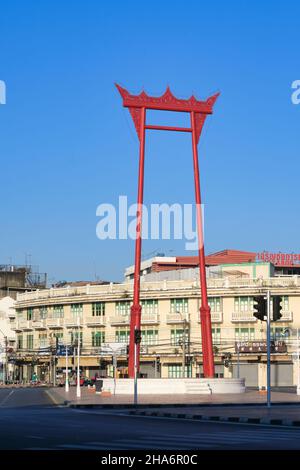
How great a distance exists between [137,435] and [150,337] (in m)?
79.5

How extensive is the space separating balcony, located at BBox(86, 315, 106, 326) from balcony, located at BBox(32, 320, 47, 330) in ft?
26.1

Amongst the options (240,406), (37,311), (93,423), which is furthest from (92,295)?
(93,423)

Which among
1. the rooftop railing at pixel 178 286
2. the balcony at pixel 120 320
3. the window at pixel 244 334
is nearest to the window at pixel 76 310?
the rooftop railing at pixel 178 286

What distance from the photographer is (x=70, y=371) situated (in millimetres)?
106938

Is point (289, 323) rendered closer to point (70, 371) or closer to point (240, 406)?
point (70, 371)

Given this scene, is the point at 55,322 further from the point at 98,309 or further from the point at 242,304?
the point at 242,304

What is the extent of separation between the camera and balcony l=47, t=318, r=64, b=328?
108m

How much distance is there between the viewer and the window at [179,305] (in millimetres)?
100688

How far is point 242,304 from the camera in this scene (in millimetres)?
98500

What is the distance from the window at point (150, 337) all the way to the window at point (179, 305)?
3211 millimetres

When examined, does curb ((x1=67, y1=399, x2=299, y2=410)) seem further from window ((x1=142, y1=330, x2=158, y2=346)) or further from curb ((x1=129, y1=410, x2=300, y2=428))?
window ((x1=142, y1=330, x2=158, y2=346))

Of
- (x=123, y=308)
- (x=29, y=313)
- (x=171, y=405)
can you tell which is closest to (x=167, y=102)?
(x=171, y=405)

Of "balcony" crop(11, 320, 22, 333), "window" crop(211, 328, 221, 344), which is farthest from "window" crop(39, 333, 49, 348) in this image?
"window" crop(211, 328, 221, 344)
